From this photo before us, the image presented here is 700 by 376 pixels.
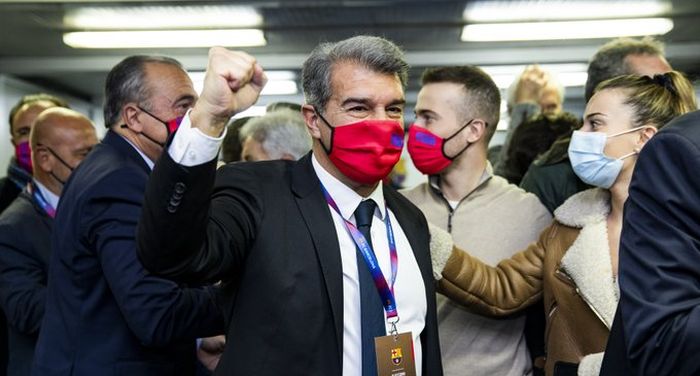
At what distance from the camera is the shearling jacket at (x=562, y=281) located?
2184 millimetres

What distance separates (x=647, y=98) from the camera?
2.38m

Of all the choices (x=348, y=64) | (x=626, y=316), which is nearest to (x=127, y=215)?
(x=348, y=64)

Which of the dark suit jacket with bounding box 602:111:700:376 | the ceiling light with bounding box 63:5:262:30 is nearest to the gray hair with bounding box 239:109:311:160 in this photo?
the dark suit jacket with bounding box 602:111:700:376

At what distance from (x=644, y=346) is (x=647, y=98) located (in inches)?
56.5

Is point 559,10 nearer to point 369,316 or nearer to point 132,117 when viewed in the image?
point 132,117

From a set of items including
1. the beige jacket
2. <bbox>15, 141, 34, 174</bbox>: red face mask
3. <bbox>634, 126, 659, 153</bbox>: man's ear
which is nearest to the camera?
<bbox>634, 126, 659, 153</bbox>: man's ear

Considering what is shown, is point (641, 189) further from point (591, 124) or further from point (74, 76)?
point (74, 76)

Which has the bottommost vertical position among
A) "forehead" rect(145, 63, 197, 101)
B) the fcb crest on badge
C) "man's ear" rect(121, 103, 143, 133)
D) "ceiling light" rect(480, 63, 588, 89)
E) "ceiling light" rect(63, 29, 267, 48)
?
the fcb crest on badge

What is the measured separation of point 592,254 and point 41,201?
2.34 metres

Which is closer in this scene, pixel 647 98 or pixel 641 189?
pixel 641 189

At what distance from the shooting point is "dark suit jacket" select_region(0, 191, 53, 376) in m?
2.92

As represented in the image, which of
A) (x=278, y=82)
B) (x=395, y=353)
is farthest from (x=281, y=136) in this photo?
(x=278, y=82)

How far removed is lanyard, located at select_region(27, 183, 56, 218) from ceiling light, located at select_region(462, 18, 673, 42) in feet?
17.7

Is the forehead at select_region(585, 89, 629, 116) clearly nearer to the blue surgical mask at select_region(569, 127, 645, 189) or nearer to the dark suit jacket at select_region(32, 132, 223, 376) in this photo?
the blue surgical mask at select_region(569, 127, 645, 189)
